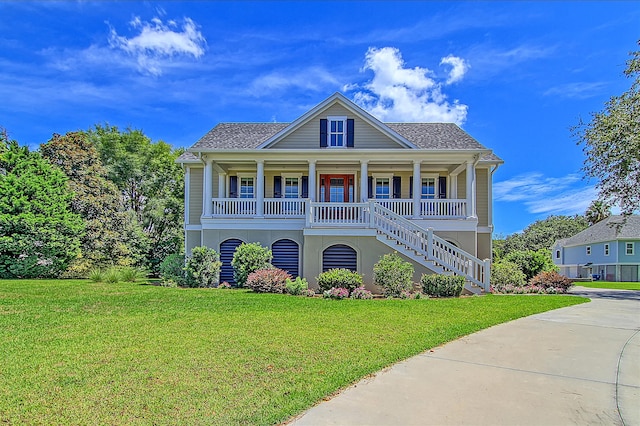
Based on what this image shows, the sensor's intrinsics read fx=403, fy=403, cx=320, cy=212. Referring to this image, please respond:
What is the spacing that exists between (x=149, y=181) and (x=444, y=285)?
2453 cm

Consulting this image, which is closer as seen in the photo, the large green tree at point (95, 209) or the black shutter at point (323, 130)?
the black shutter at point (323, 130)

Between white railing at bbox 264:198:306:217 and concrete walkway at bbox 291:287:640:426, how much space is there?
10907 mm

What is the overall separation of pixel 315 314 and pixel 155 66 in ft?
44.6

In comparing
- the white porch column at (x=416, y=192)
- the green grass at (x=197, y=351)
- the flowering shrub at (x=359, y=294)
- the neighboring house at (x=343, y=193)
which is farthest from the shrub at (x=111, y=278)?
the white porch column at (x=416, y=192)

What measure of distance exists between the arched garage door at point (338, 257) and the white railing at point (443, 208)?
3.70m

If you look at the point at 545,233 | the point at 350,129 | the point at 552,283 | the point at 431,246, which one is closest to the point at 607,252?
the point at 545,233

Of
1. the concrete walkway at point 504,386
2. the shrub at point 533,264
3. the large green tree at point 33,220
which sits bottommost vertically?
the concrete walkway at point 504,386

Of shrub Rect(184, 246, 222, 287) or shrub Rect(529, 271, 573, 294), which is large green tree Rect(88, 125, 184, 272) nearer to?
shrub Rect(184, 246, 222, 287)

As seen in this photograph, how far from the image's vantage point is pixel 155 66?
17.1 m

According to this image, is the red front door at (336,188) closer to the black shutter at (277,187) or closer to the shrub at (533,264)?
the black shutter at (277,187)

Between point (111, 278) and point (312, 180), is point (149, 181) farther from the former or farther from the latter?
point (312, 180)

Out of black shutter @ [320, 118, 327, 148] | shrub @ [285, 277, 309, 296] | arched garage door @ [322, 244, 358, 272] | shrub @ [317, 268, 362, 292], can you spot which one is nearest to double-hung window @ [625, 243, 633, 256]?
black shutter @ [320, 118, 327, 148]

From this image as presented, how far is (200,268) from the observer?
15219 millimetres

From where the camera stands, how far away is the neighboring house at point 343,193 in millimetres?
15109
